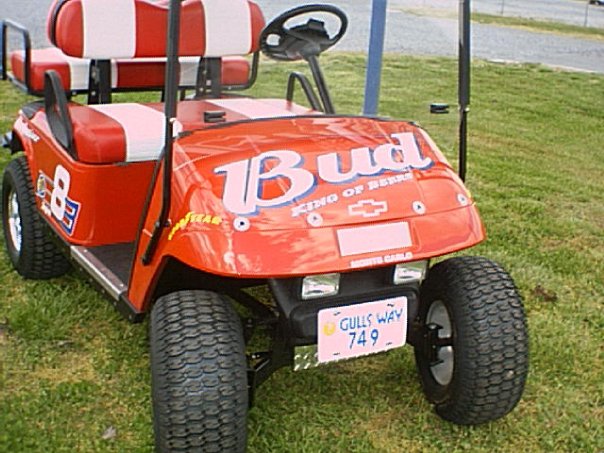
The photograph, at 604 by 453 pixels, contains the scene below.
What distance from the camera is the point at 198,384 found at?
221cm

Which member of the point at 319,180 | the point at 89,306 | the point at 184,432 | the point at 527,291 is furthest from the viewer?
the point at 527,291

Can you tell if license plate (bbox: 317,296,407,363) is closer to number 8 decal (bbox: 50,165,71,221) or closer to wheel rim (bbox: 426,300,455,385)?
wheel rim (bbox: 426,300,455,385)

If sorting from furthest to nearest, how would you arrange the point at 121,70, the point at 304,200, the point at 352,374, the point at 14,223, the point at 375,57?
the point at 121,70 → the point at 14,223 → the point at 375,57 → the point at 352,374 → the point at 304,200

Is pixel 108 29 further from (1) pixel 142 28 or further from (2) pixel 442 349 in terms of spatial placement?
(2) pixel 442 349

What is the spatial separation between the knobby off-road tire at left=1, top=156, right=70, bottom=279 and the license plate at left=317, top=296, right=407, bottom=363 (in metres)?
1.47

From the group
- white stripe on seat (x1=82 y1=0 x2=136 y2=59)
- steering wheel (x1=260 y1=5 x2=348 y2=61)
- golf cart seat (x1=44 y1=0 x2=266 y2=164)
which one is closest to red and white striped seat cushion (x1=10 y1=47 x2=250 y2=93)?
golf cart seat (x1=44 y1=0 x2=266 y2=164)

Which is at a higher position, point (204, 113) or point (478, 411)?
point (204, 113)

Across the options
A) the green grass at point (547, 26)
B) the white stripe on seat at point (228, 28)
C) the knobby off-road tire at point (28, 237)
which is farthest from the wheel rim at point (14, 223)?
the green grass at point (547, 26)

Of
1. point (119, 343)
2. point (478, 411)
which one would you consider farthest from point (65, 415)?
point (478, 411)

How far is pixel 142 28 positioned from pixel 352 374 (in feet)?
5.28

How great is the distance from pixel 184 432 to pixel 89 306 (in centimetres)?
135

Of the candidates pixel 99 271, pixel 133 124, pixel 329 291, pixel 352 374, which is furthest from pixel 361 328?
pixel 133 124

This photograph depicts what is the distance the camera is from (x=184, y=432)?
86.9 inches

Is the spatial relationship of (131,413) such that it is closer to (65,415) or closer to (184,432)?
(65,415)
